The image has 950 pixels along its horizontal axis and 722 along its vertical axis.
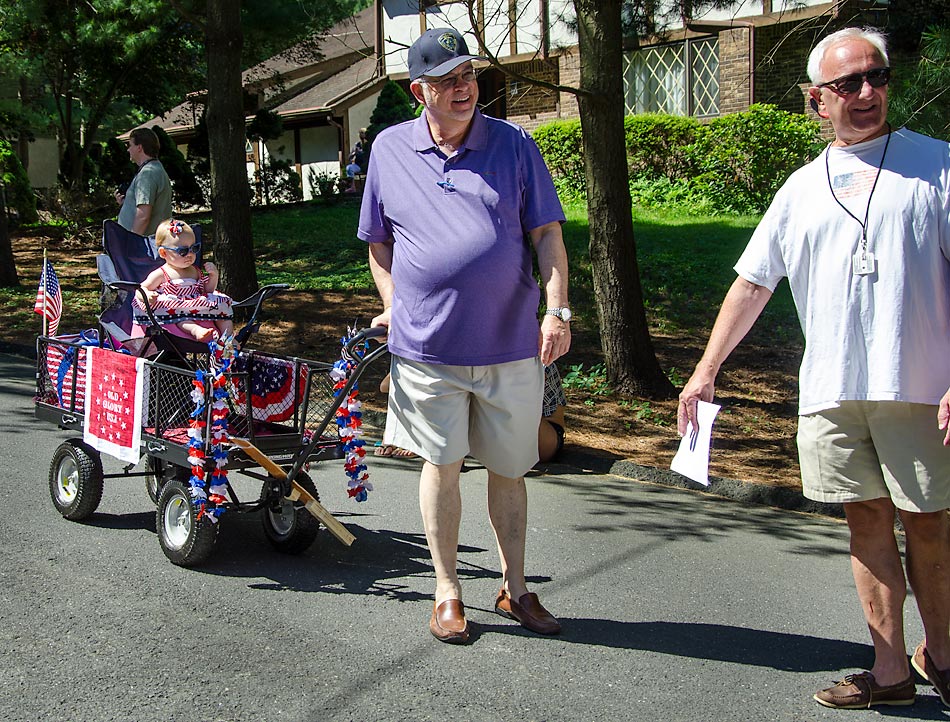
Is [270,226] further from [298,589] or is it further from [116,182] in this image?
[298,589]

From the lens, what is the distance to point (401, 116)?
2633 centimetres

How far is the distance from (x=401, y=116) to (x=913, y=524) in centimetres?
2362

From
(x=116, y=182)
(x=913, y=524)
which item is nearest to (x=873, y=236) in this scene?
(x=913, y=524)

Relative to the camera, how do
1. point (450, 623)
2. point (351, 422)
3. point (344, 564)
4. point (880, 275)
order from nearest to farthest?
point (880, 275)
point (450, 623)
point (351, 422)
point (344, 564)

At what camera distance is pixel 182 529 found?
5398 mm

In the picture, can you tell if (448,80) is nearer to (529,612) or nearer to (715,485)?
(529,612)

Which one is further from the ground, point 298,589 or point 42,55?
point 42,55

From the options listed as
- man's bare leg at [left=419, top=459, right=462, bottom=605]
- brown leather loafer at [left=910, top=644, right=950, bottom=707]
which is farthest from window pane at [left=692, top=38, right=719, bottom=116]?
brown leather loafer at [left=910, top=644, right=950, bottom=707]

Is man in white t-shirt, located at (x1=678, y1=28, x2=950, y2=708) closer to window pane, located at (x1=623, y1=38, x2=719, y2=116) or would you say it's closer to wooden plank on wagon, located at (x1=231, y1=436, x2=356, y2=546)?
wooden plank on wagon, located at (x1=231, y1=436, x2=356, y2=546)

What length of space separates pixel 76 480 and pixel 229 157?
7821mm

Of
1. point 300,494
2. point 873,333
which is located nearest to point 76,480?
point 300,494

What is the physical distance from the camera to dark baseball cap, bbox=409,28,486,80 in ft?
14.0

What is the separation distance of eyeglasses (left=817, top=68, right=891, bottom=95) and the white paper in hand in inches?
45.1

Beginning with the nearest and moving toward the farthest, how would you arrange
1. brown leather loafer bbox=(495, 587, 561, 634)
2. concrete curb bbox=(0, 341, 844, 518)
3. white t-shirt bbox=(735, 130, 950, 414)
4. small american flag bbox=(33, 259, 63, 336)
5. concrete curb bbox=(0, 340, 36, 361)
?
white t-shirt bbox=(735, 130, 950, 414), brown leather loafer bbox=(495, 587, 561, 634), small american flag bbox=(33, 259, 63, 336), concrete curb bbox=(0, 341, 844, 518), concrete curb bbox=(0, 340, 36, 361)
